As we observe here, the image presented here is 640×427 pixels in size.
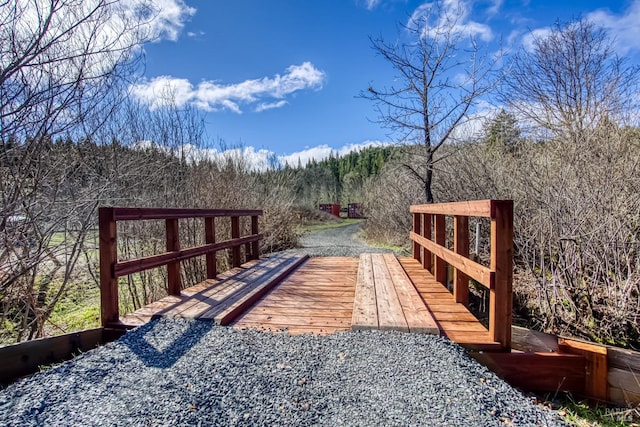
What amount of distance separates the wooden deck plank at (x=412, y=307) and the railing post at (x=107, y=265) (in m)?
2.33

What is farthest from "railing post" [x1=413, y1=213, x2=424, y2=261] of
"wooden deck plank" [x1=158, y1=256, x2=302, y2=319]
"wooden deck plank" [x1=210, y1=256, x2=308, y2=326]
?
"wooden deck plank" [x1=158, y1=256, x2=302, y2=319]

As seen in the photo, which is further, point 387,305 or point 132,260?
point 387,305

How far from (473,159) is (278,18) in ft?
17.4

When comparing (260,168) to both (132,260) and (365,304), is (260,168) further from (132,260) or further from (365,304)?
(365,304)

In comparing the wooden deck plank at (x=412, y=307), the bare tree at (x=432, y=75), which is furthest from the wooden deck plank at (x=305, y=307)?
the bare tree at (x=432, y=75)

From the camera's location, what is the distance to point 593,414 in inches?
92.8

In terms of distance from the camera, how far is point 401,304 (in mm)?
3012

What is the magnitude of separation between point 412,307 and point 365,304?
0.41 metres

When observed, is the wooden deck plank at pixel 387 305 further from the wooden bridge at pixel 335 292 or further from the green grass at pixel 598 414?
the green grass at pixel 598 414

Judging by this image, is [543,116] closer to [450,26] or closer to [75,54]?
[450,26]

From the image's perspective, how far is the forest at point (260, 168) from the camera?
9.41 feet

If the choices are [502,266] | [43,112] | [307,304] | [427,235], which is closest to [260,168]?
[427,235]

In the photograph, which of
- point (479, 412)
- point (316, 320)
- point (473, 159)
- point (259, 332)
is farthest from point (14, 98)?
point (473, 159)

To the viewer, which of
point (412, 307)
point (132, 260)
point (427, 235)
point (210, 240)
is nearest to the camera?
point (132, 260)
